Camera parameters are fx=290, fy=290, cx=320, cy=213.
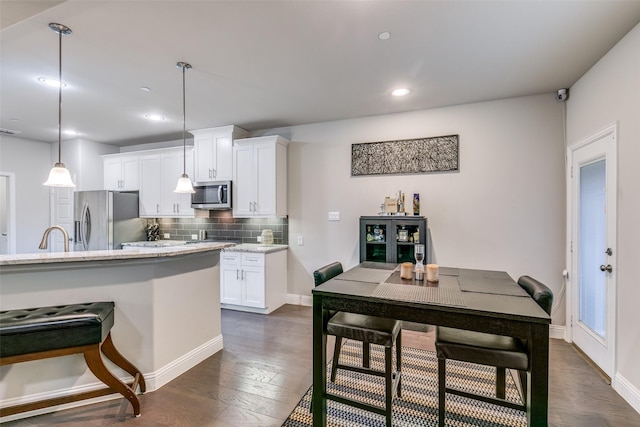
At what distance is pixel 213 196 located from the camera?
14.6 ft

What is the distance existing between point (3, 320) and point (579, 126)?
4.80 m

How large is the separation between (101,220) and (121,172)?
1006 millimetres

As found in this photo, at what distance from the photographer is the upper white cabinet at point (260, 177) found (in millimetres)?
4137

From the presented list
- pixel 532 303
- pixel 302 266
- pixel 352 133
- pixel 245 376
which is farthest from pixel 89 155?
pixel 532 303

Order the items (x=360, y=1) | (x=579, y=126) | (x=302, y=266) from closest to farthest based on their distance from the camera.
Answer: (x=360, y=1) → (x=579, y=126) → (x=302, y=266)

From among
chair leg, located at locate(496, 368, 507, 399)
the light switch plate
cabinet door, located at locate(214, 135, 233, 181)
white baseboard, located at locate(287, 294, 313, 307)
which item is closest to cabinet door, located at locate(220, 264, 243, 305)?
white baseboard, located at locate(287, 294, 313, 307)

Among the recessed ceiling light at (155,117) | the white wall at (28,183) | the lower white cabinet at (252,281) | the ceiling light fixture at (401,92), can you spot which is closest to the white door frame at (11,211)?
the white wall at (28,183)

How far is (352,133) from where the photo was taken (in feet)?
13.3

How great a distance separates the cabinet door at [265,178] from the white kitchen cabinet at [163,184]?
4.12 ft

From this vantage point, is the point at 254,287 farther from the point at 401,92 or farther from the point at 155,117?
the point at 401,92

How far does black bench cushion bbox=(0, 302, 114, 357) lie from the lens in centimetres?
162

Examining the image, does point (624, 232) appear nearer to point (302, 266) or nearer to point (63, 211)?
point (302, 266)

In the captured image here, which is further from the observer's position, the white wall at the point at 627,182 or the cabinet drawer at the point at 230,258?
the cabinet drawer at the point at 230,258

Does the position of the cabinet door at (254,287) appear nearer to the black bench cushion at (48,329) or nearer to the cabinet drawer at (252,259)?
the cabinet drawer at (252,259)
